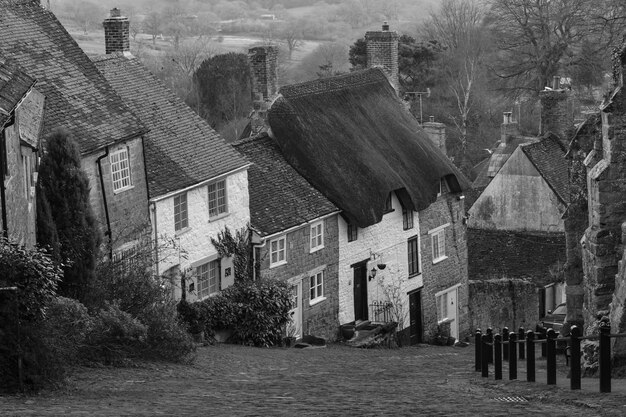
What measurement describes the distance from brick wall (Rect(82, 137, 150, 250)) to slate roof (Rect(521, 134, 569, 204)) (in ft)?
65.5

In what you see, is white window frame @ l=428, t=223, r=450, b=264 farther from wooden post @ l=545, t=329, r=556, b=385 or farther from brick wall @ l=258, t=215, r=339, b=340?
wooden post @ l=545, t=329, r=556, b=385

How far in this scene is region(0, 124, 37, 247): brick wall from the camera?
21.8 m

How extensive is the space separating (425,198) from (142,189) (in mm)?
13423

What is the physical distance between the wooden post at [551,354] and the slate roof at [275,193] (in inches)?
716

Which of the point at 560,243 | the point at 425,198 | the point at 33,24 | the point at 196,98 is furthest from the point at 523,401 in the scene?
the point at 196,98

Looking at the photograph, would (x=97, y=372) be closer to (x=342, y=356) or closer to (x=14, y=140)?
(x=14, y=140)

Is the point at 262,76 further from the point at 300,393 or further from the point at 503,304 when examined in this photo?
the point at 300,393

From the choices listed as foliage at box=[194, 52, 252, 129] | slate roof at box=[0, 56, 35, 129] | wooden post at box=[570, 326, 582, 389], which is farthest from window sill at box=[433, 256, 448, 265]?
foliage at box=[194, 52, 252, 129]

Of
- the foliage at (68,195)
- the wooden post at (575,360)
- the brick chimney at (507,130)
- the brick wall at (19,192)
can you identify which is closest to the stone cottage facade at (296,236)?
the foliage at (68,195)

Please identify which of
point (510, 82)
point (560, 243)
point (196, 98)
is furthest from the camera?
point (196, 98)

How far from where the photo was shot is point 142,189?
104 feet

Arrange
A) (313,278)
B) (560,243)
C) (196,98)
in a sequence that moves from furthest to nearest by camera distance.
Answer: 1. (196,98)
2. (560,243)
3. (313,278)

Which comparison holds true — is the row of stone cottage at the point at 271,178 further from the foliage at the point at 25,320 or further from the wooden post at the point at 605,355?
the wooden post at the point at 605,355

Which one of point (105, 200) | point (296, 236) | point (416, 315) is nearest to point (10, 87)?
point (105, 200)
